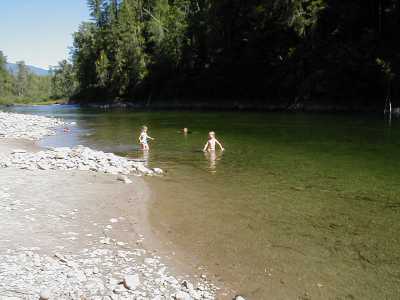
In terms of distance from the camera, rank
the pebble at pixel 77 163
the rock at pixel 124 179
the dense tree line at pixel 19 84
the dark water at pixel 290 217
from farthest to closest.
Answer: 1. the dense tree line at pixel 19 84
2. the pebble at pixel 77 163
3. the rock at pixel 124 179
4. the dark water at pixel 290 217

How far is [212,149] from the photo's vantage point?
2067 cm

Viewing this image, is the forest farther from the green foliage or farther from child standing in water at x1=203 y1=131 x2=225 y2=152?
the green foliage

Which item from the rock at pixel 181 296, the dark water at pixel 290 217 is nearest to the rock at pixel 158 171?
the dark water at pixel 290 217

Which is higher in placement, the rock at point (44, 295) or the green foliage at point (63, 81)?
the green foliage at point (63, 81)

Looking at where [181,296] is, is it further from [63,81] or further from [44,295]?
[63,81]

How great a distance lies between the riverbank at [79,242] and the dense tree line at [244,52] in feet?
132

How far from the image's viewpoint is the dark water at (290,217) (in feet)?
22.0

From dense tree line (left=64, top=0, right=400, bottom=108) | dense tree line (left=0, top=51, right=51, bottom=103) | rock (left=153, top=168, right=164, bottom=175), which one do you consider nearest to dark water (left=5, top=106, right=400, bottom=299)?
rock (left=153, top=168, right=164, bottom=175)

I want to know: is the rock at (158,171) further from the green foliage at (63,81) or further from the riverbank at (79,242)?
the green foliage at (63,81)

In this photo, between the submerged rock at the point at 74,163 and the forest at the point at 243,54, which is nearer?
the submerged rock at the point at 74,163

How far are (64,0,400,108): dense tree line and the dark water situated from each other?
32554 mm

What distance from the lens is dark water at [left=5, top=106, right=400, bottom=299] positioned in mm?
6691

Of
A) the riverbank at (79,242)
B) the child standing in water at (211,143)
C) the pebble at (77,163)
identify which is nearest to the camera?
the riverbank at (79,242)

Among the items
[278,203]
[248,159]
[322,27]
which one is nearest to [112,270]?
[278,203]
